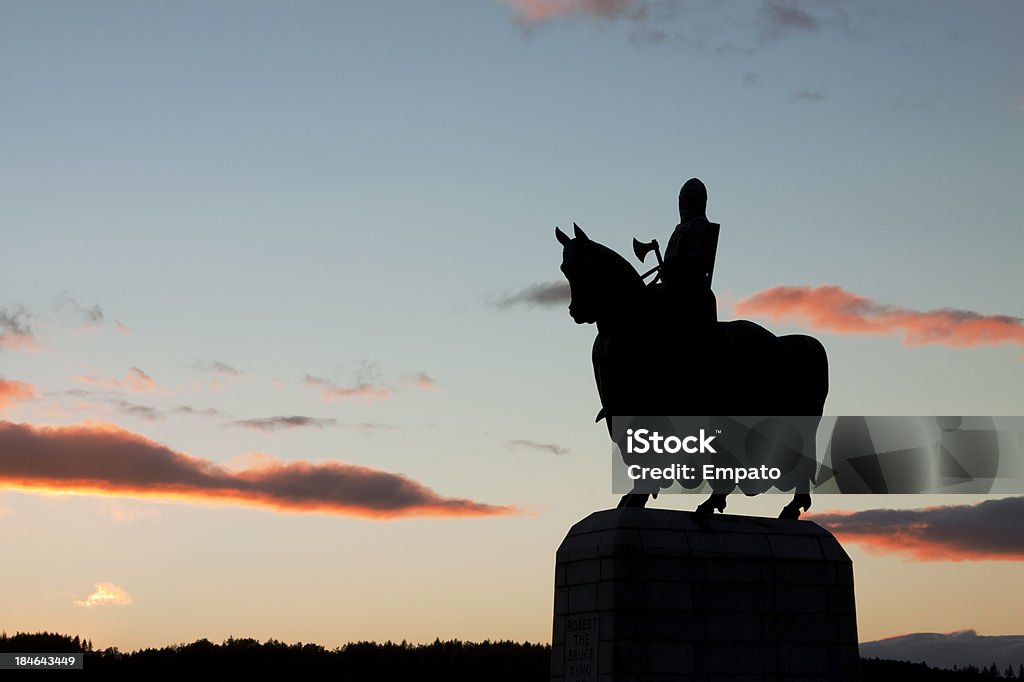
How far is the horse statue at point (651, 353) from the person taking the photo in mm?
19609

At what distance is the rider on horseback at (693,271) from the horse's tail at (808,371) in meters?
1.54

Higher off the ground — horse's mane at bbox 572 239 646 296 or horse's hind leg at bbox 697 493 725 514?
horse's mane at bbox 572 239 646 296

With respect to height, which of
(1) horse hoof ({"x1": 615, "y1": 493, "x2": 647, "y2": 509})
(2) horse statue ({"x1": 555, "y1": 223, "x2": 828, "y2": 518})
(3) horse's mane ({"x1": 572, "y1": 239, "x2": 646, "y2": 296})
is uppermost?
(3) horse's mane ({"x1": 572, "y1": 239, "x2": 646, "y2": 296})

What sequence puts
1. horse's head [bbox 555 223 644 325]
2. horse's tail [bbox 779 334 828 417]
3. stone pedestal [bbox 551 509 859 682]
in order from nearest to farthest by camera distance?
stone pedestal [bbox 551 509 859 682] → horse's head [bbox 555 223 644 325] → horse's tail [bbox 779 334 828 417]

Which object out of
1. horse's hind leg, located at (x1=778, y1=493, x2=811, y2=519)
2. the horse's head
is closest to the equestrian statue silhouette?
the horse's head

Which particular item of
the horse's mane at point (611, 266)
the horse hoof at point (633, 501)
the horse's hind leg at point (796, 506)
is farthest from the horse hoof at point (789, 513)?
the horse's mane at point (611, 266)

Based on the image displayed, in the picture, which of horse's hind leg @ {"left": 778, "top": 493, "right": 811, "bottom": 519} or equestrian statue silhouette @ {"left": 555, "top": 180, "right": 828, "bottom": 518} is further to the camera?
horse's hind leg @ {"left": 778, "top": 493, "right": 811, "bottom": 519}

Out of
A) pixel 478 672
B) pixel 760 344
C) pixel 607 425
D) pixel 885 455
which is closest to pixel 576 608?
pixel 607 425

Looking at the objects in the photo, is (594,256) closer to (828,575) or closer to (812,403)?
(812,403)

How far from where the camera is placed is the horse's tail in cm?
2091

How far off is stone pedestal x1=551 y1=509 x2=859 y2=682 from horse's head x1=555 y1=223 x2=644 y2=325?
9.68 ft

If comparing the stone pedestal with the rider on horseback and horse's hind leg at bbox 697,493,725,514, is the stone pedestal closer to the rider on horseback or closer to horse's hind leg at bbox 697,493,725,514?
horse's hind leg at bbox 697,493,725,514

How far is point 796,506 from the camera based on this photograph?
21188mm

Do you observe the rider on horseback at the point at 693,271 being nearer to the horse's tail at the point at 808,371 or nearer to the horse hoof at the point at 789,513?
the horse's tail at the point at 808,371
